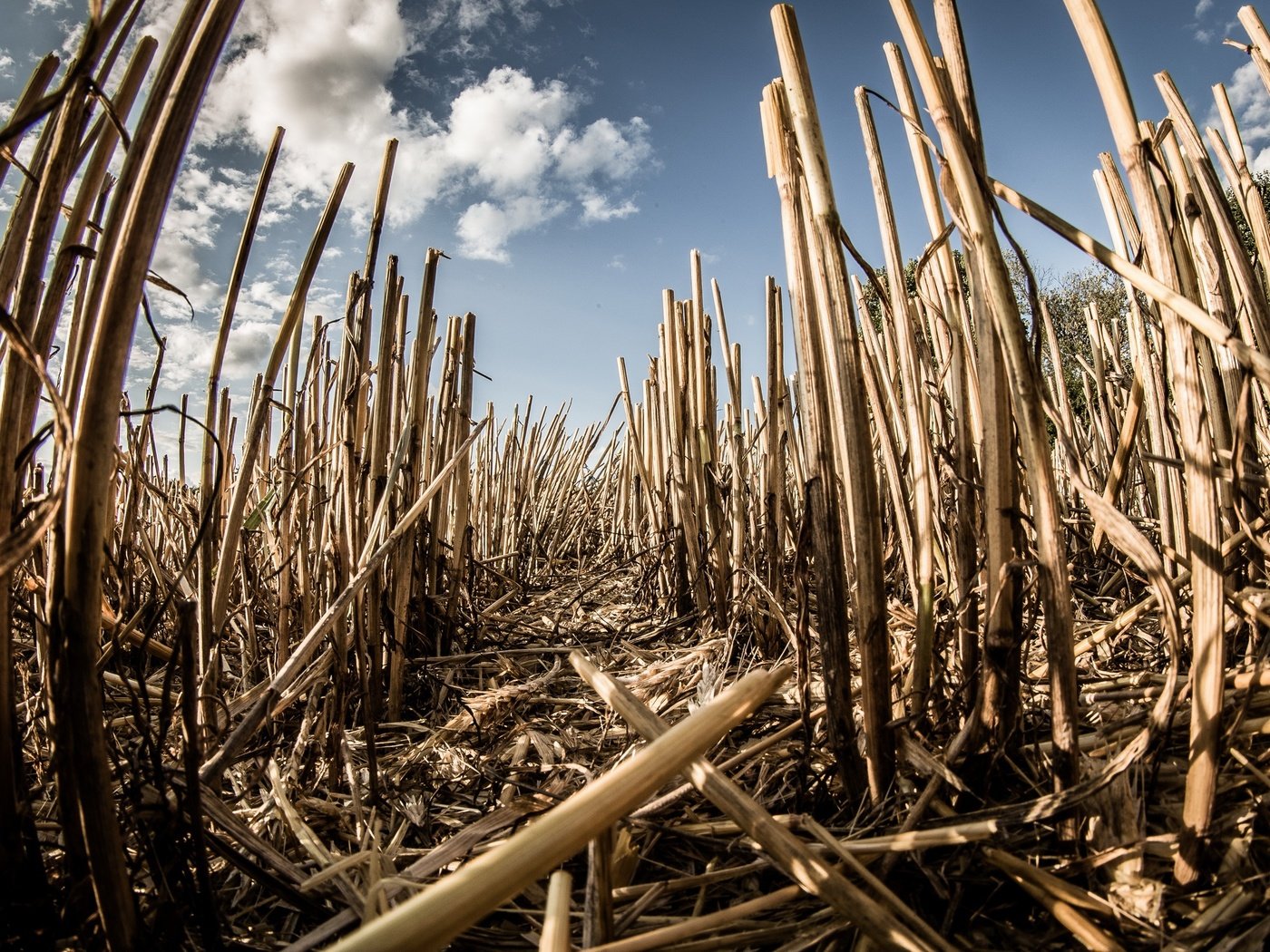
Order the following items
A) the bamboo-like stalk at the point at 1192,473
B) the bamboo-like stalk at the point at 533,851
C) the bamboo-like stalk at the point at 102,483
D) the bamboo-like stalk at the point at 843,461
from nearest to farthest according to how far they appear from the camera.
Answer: the bamboo-like stalk at the point at 533,851 < the bamboo-like stalk at the point at 102,483 < the bamboo-like stalk at the point at 1192,473 < the bamboo-like stalk at the point at 843,461

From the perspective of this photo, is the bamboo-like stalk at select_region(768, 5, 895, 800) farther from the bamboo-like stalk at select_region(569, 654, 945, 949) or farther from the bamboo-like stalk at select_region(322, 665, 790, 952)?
the bamboo-like stalk at select_region(322, 665, 790, 952)

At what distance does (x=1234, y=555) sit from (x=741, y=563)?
3.44 ft

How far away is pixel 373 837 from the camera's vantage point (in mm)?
751

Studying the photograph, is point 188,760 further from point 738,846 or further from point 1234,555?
point 1234,555

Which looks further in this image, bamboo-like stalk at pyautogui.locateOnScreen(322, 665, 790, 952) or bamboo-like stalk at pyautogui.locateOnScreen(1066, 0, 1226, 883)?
bamboo-like stalk at pyautogui.locateOnScreen(1066, 0, 1226, 883)

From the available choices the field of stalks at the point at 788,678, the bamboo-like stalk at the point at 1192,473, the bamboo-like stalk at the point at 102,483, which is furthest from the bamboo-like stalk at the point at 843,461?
the bamboo-like stalk at the point at 102,483

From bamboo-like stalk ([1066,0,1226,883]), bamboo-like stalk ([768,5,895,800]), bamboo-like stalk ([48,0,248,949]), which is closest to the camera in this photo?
bamboo-like stalk ([48,0,248,949])

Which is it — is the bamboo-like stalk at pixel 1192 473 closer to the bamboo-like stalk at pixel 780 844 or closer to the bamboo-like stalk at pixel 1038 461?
the bamboo-like stalk at pixel 1038 461

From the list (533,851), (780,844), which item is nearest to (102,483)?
(533,851)

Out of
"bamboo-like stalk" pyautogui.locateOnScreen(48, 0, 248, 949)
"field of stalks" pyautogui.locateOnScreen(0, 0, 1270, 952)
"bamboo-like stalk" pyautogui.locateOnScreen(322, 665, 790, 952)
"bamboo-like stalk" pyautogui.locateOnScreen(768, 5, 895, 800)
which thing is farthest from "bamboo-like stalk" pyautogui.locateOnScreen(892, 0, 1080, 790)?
"bamboo-like stalk" pyautogui.locateOnScreen(48, 0, 248, 949)

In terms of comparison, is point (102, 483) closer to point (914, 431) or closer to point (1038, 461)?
point (1038, 461)

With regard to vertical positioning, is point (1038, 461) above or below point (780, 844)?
above

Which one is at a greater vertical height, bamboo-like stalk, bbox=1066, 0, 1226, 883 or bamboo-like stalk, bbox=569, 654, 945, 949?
bamboo-like stalk, bbox=1066, 0, 1226, 883

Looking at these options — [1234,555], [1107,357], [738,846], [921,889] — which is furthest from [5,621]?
[1107,357]
